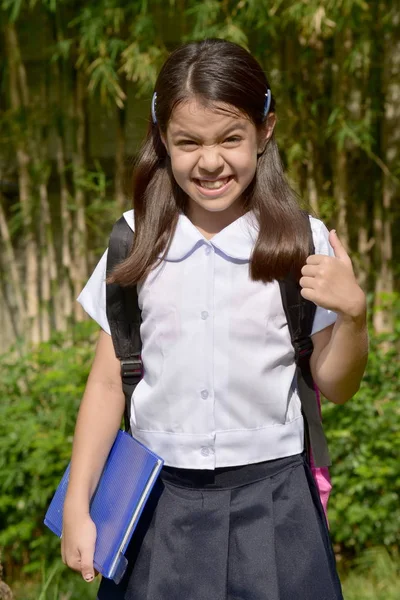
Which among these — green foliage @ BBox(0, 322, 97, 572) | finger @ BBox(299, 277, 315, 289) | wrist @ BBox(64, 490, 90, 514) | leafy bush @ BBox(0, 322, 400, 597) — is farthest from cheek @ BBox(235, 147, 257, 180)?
green foliage @ BBox(0, 322, 97, 572)

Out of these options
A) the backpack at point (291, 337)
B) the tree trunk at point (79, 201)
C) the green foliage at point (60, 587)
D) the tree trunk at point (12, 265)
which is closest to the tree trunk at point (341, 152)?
the tree trunk at point (79, 201)

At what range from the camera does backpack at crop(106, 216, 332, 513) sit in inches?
59.7

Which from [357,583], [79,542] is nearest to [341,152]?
[357,583]

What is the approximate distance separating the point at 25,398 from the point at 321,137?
1807mm

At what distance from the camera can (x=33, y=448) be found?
3.45 m

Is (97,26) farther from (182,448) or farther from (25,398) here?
(182,448)

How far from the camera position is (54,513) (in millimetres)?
1622

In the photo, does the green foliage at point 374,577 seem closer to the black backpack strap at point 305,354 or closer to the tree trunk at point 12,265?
the black backpack strap at point 305,354

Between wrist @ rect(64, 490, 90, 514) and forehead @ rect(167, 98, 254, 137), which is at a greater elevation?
forehead @ rect(167, 98, 254, 137)

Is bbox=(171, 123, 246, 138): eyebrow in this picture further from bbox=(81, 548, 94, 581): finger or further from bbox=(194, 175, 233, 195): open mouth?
bbox=(81, 548, 94, 581): finger

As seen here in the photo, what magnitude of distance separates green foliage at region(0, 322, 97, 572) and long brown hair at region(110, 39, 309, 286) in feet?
6.26

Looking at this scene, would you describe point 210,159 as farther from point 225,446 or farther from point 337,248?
point 225,446

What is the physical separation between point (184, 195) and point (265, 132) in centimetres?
19

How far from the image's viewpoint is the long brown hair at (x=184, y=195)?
148cm
